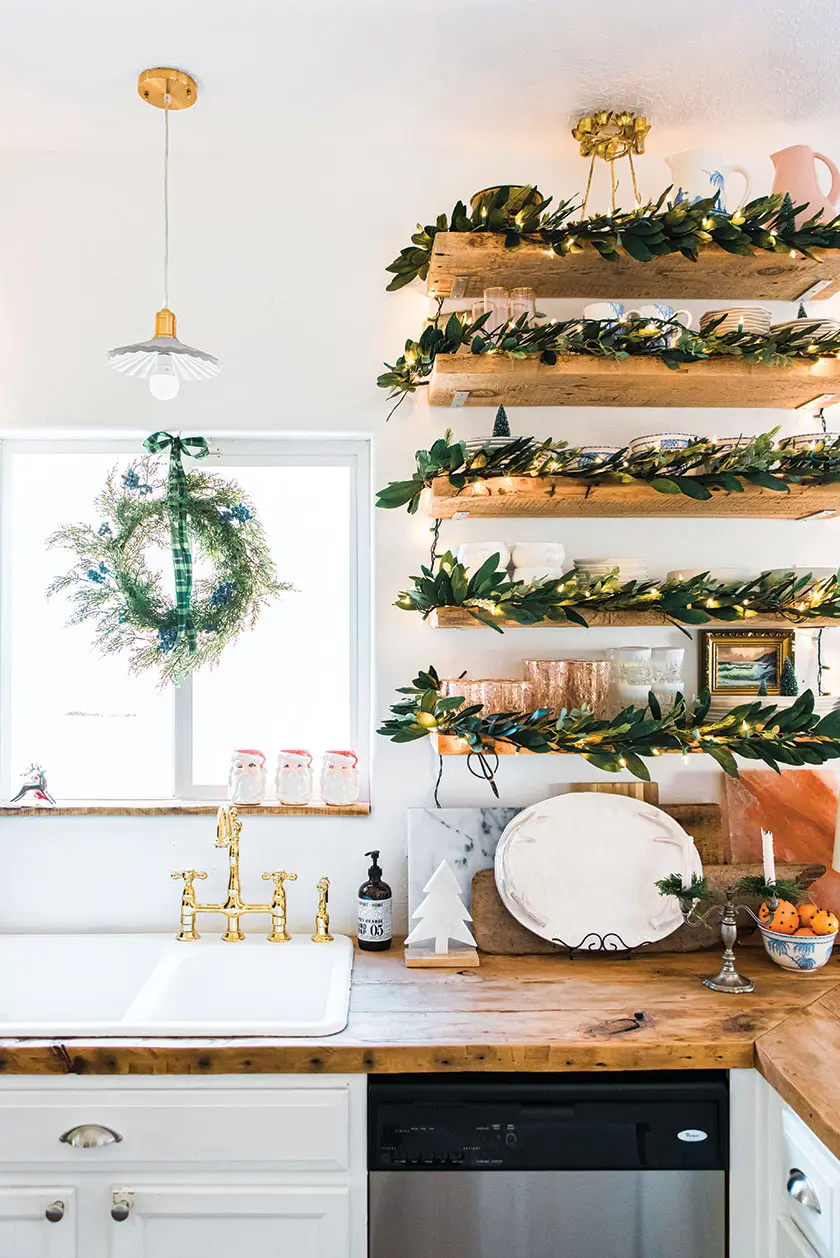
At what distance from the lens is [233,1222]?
5.35 ft

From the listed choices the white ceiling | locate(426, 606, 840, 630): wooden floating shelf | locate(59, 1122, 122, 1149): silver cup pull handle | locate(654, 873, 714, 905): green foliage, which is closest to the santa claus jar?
locate(426, 606, 840, 630): wooden floating shelf

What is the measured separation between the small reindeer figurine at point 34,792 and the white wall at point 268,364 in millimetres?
59

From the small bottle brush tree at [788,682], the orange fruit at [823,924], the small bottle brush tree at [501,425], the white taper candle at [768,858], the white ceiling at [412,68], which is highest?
the white ceiling at [412,68]

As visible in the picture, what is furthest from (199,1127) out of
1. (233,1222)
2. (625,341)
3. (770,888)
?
(625,341)

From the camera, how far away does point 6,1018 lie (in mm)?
2062

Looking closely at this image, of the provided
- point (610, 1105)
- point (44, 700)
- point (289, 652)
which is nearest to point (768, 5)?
point (289, 652)

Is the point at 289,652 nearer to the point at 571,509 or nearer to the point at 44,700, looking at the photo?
the point at 44,700

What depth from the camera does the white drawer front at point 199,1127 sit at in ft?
5.33

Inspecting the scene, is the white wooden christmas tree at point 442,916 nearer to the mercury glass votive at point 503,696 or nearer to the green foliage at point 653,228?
the mercury glass votive at point 503,696

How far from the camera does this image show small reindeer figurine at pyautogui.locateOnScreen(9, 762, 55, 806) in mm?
2292

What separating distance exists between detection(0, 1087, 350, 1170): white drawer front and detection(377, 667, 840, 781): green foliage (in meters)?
0.67

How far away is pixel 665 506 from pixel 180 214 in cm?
131

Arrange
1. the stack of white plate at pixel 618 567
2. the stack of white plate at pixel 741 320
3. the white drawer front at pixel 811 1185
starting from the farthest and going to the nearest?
the stack of white plate at pixel 618 567, the stack of white plate at pixel 741 320, the white drawer front at pixel 811 1185

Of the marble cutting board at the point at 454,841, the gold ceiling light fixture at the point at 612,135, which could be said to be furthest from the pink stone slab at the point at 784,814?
the gold ceiling light fixture at the point at 612,135
